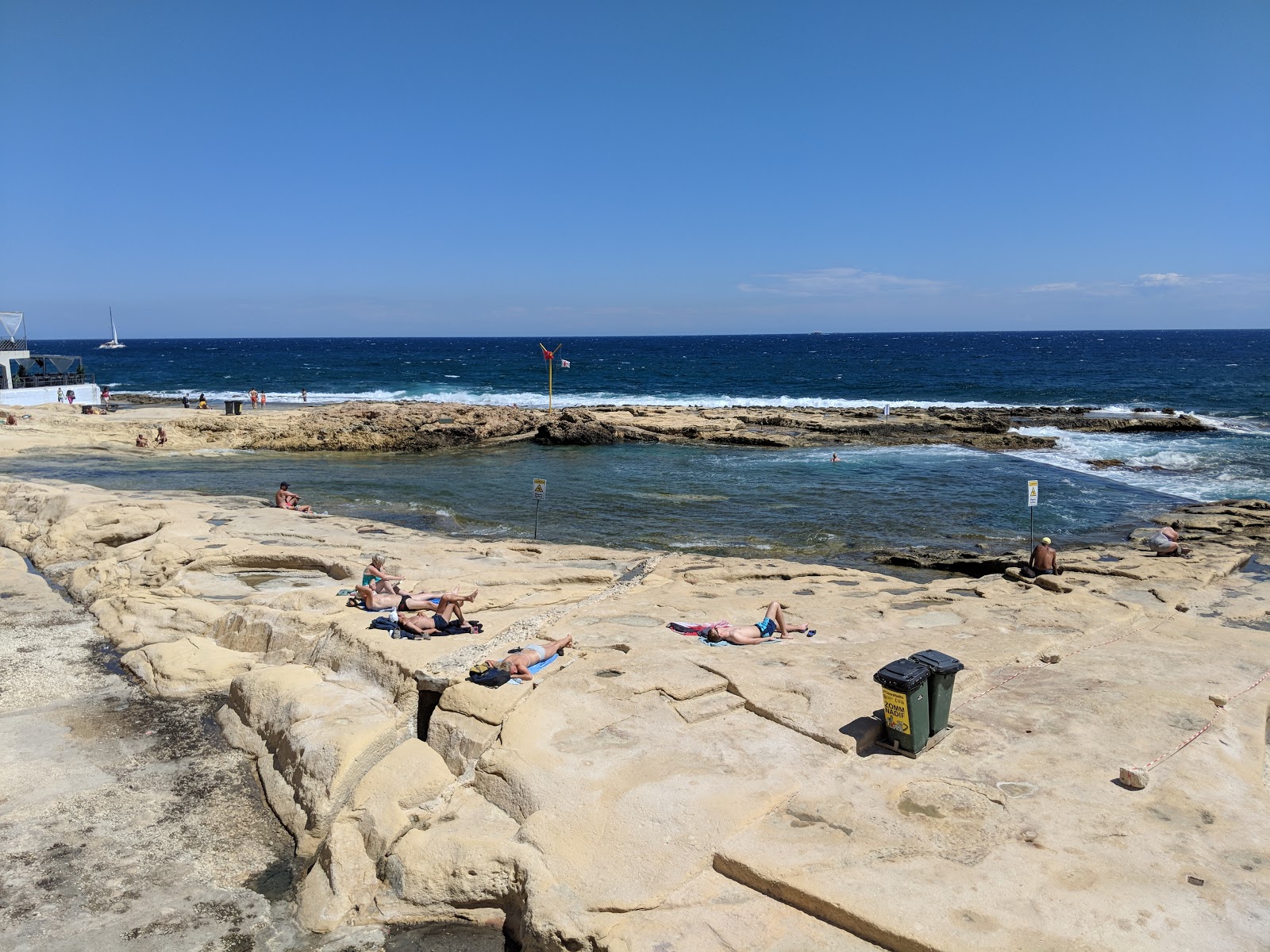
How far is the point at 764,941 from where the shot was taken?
557 cm

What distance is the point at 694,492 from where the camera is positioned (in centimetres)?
2586

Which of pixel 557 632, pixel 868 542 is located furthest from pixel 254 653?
pixel 868 542

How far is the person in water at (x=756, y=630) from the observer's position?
10.7 m

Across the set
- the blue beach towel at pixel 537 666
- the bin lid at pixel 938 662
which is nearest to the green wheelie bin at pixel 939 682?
the bin lid at pixel 938 662

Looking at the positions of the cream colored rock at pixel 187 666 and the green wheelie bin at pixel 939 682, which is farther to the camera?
the cream colored rock at pixel 187 666

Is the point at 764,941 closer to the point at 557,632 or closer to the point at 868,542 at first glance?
the point at 557,632

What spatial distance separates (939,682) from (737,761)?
2056mm

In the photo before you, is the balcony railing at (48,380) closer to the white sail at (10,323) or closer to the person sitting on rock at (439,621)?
the white sail at (10,323)

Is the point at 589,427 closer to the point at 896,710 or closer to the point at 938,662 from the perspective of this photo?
the point at 938,662

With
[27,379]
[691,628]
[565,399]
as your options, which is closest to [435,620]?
[691,628]

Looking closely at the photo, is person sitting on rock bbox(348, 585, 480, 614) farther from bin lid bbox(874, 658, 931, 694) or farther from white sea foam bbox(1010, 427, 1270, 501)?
white sea foam bbox(1010, 427, 1270, 501)

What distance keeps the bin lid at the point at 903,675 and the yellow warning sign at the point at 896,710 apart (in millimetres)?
72

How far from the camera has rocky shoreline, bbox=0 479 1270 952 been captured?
5.82m

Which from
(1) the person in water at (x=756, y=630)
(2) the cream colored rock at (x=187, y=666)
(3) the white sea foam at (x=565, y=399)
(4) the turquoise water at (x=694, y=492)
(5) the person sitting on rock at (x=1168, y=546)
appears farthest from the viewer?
(3) the white sea foam at (x=565, y=399)
